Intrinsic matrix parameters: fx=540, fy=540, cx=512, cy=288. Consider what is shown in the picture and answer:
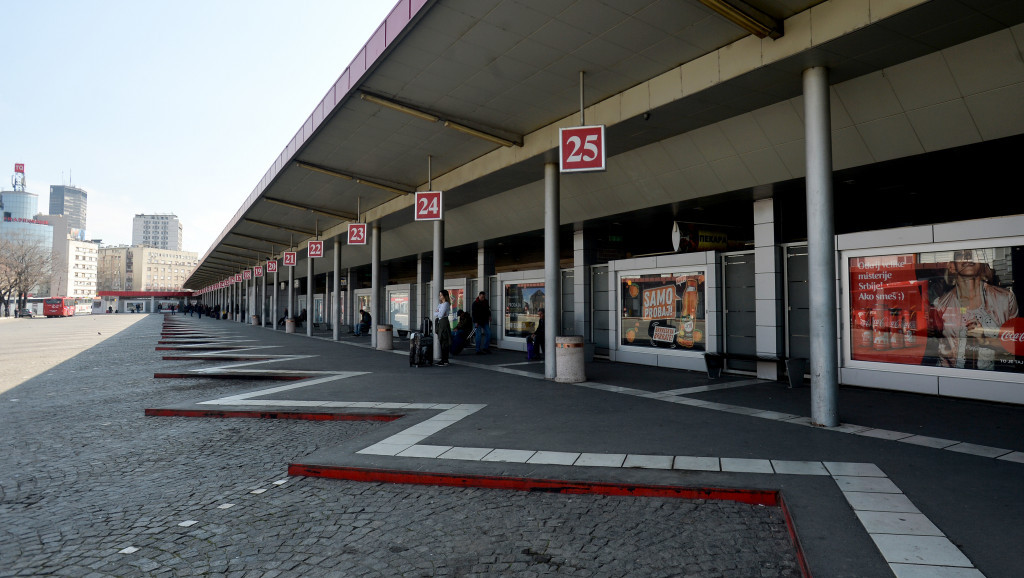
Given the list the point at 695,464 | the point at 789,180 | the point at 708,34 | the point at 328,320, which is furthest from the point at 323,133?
the point at 328,320

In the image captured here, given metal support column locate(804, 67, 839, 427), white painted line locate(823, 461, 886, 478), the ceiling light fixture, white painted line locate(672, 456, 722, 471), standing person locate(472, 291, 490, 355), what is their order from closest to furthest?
white painted line locate(823, 461, 886, 478) → white painted line locate(672, 456, 722, 471) → the ceiling light fixture → metal support column locate(804, 67, 839, 427) → standing person locate(472, 291, 490, 355)

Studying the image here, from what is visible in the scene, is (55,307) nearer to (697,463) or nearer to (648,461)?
(648,461)

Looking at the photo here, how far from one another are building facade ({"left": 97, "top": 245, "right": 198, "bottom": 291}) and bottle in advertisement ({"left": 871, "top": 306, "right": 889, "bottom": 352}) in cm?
17530

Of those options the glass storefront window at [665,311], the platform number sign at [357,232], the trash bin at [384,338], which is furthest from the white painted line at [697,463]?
the trash bin at [384,338]

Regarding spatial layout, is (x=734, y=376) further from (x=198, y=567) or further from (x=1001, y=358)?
(x=198, y=567)

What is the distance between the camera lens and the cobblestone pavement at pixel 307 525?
3.30 meters

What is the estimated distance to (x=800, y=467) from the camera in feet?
16.3

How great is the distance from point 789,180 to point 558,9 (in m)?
5.87

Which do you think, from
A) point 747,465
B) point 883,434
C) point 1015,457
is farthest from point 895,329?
point 747,465

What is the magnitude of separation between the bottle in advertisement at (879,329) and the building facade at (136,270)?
175299 millimetres

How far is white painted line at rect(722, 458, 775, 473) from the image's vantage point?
191 inches

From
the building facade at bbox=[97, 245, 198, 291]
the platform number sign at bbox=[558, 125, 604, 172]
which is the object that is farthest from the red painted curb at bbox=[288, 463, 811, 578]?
the building facade at bbox=[97, 245, 198, 291]

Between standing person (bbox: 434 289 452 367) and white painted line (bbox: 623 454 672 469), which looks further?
standing person (bbox: 434 289 452 367)

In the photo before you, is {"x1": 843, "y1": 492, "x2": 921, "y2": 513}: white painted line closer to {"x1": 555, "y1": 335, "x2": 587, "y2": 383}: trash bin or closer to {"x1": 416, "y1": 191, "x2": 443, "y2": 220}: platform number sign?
{"x1": 555, "y1": 335, "x2": 587, "y2": 383}: trash bin
